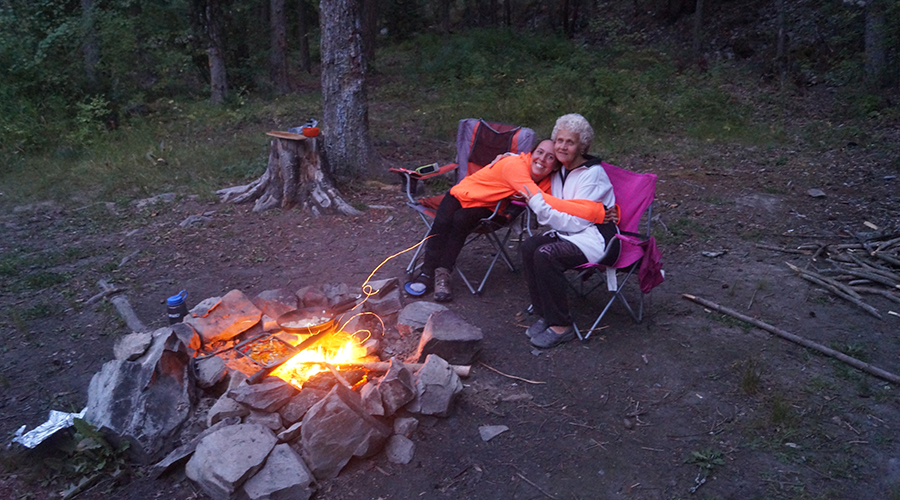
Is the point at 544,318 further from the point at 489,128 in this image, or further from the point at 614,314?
the point at 489,128

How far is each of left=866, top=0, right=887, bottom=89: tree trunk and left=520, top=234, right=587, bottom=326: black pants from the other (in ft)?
24.2

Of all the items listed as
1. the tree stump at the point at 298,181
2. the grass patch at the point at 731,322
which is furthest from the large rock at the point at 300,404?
the tree stump at the point at 298,181

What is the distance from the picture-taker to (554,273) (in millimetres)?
3471

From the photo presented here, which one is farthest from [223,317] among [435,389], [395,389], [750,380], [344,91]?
[344,91]

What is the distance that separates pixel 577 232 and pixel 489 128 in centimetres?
153

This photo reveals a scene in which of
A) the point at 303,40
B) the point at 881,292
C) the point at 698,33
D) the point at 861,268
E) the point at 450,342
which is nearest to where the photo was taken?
the point at 450,342

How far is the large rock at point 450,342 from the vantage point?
3.21 metres

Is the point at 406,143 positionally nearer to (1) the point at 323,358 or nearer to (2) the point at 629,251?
(2) the point at 629,251

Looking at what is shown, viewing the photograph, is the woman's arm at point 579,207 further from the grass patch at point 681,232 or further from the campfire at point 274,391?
the grass patch at point 681,232

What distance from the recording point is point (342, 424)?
2.59 meters

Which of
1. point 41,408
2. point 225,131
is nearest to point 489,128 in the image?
point 41,408

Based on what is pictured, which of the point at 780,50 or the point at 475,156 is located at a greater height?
the point at 780,50

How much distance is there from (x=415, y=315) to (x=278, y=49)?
30.8ft

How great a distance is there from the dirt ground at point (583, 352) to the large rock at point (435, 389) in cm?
8
